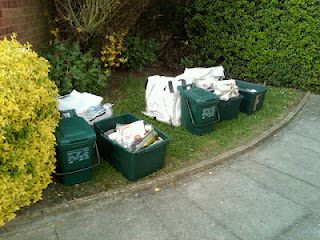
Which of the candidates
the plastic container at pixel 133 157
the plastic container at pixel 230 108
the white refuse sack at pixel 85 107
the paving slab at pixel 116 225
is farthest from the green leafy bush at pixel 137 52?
the paving slab at pixel 116 225

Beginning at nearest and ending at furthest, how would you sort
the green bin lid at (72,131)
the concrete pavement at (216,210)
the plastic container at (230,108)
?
the concrete pavement at (216,210), the green bin lid at (72,131), the plastic container at (230,108)

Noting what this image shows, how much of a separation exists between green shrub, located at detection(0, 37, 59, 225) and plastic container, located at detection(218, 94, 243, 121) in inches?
121

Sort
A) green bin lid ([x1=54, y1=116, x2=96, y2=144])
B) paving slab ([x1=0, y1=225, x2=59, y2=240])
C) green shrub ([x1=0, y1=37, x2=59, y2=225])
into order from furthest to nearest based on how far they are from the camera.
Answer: green bin lid ([x1=54, y1=116, x2=96, y2=144]) → paving slab ([x1=0, y1=225, x2=59, y2=240]) → green shrub ([x1=0, y1=37, x2=59, y2=225])

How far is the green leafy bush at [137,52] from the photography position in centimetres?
755

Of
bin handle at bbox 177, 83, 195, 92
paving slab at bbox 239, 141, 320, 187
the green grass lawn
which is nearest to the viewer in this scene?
the green grass lawn

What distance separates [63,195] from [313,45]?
20.9 ft

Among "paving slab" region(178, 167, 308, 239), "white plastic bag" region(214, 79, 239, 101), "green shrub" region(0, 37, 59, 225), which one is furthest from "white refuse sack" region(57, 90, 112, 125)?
"white plastic bag" region(214, 79, 239, 101)

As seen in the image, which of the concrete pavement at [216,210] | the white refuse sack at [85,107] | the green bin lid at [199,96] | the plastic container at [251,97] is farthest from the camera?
the plastic container at [251,97]

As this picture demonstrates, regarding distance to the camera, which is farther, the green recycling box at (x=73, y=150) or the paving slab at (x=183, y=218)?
the green recycling box at (x=73, y=150)

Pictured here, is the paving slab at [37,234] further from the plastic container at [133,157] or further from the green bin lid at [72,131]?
the plastic container at [133,157]

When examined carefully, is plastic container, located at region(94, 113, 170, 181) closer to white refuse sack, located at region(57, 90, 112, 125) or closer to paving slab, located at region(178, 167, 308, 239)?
white refuse sack, located at region(57, 90, 112, 125)

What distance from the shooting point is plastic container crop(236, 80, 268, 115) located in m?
5.65

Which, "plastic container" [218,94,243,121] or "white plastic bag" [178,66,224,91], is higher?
"white plastic bag" [178,66,224,91]

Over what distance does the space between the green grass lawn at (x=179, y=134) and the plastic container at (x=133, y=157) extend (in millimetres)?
99
